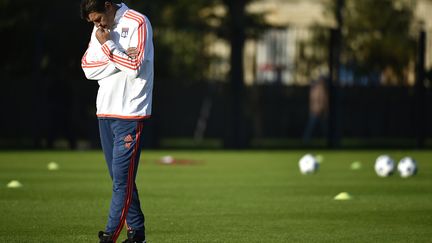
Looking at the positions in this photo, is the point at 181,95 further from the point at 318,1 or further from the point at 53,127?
the point at 318,1

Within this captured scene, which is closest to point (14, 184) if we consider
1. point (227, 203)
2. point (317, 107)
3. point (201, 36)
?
point (227, 203)

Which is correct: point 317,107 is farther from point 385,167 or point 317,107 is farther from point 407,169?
point 407,169

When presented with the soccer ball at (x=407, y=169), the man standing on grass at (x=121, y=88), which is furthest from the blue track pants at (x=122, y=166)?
the soccer ball at (x=407, y=169)

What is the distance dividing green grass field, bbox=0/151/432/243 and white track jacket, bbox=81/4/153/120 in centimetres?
164

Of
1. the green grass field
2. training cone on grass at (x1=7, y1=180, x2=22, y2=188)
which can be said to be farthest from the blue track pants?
training cone on grass at (x1=7, y1=180, x2=22, y2=188)

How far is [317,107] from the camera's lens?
1249 inches

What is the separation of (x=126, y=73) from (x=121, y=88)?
15cm

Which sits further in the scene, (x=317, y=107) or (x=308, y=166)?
(x=317, y=107)

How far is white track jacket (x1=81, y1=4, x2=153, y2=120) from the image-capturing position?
8.84 m

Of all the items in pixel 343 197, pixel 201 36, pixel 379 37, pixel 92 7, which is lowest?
pixel 343 197

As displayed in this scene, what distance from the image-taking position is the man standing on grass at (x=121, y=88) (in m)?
8.81

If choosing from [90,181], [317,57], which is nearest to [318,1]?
[317,57]

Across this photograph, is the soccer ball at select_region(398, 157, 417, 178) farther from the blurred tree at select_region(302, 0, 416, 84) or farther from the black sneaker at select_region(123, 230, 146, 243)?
the blurred tree at select_region(302, 0, 416, 84)

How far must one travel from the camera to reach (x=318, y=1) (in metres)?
47.7
